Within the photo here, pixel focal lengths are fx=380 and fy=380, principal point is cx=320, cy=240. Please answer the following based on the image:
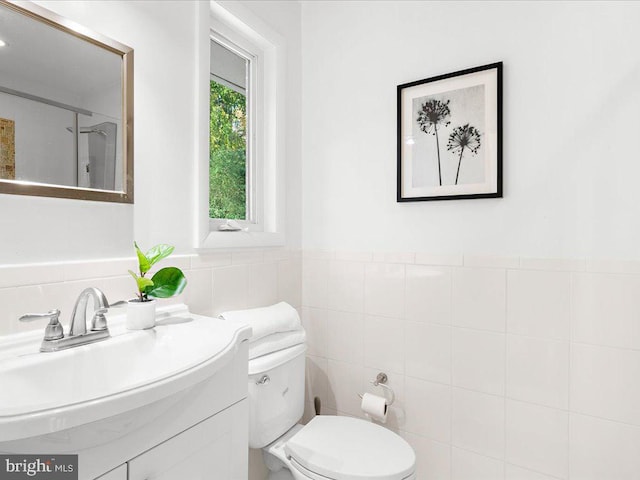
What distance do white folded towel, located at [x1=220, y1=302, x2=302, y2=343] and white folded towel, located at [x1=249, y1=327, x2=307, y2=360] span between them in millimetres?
18

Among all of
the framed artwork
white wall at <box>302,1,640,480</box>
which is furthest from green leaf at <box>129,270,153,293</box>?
the framed artwork

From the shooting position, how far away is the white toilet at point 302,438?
122cm

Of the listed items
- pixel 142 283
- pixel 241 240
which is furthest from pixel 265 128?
pixel 142 283

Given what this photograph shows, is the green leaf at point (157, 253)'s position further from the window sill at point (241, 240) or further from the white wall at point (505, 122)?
the white wall at point (505, 122)

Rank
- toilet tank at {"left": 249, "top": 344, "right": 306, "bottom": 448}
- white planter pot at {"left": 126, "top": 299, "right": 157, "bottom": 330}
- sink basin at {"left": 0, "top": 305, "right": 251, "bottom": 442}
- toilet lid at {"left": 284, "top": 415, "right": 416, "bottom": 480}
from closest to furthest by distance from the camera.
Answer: sink basin at {"left": 0, "top": 305, "right": 251, "bottom": 442} → white planter pot at {"left": 126, "top": 299, "right": 157, "bottom": 330} → toilet lid at {"left": 284, "top": 415, "right": 416, "bottom": 480} → toilet tank at {"left": 249, "top": 344, "right": 306, "bottom": 448}

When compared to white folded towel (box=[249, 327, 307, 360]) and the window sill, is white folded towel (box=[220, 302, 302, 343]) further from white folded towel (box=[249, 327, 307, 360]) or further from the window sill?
the window sill

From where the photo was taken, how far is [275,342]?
4.78 feet

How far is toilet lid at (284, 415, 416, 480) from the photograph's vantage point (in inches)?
47.1

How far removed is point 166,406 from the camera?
78cm

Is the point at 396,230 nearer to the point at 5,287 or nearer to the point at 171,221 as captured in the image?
the point at 171,221

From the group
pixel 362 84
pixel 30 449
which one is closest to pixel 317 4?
pixel 362 84

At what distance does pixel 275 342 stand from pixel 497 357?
2.77ft

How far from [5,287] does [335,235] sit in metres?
1.26

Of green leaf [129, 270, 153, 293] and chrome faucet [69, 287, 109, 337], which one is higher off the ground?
green leaf [129, 270, 153, 293]
